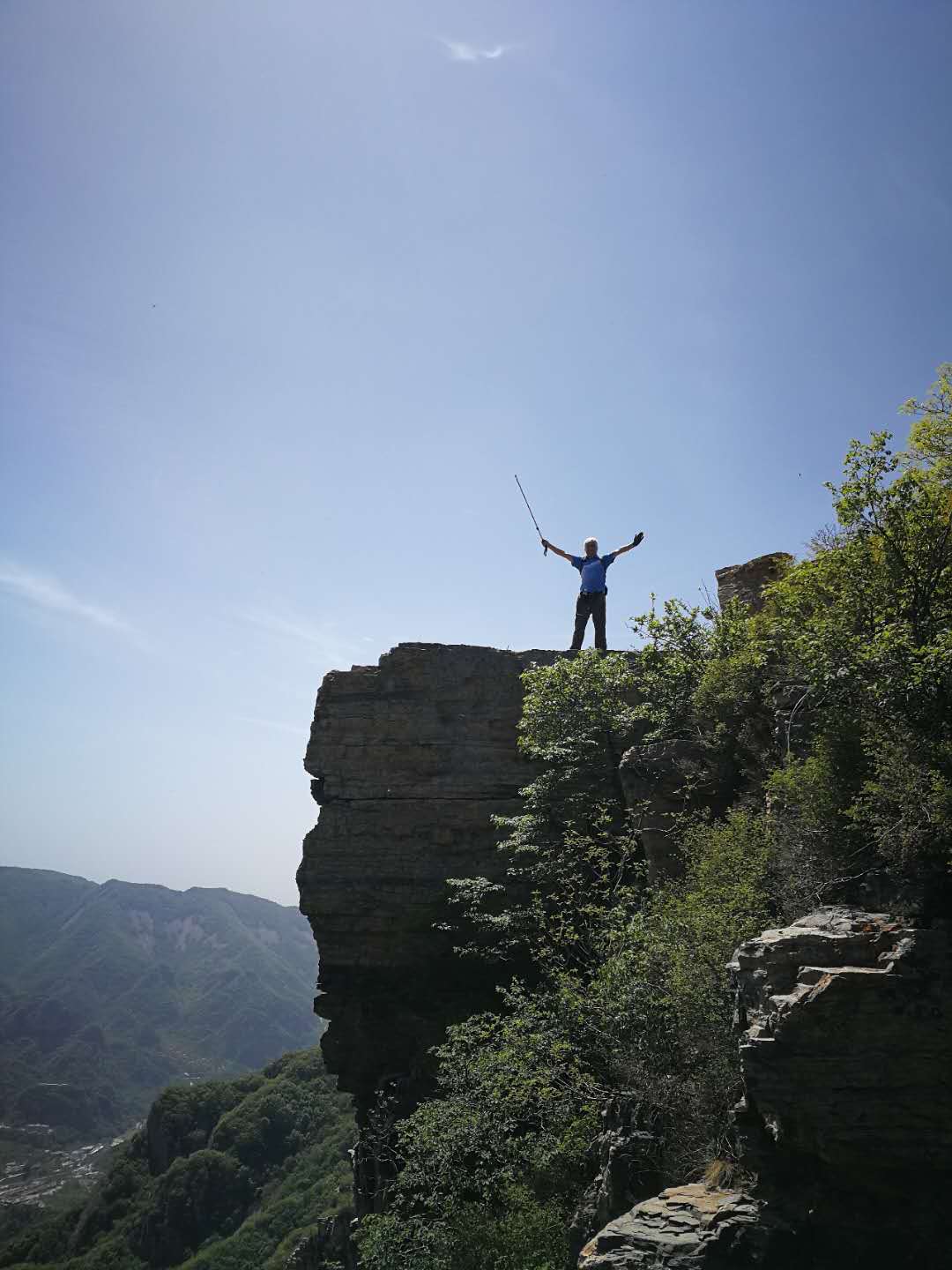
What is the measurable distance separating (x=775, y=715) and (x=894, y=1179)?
515 centimetres

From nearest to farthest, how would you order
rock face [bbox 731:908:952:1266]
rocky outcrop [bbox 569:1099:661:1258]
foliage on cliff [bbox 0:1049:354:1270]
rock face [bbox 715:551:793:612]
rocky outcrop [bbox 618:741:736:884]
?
rock face [bbox 731:908:952:1266] < rocky outcrop [bbox 569:1099:661:1258] < rocky outcrop [bbox 618:741:736:884] < rock face [bbox 715:551:793:612] < foliage on cliff [bbox 0:1049:354:1270]

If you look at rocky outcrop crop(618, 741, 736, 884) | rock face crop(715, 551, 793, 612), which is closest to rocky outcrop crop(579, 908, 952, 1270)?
rocky outcrop crop(618, 741, 736, 884)

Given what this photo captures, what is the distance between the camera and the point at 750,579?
1587 cm

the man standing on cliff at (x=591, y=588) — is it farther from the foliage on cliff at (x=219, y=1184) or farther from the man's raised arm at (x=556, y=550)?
the foliage on cliff at (x=219, y=1184)

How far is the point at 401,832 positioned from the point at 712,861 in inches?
355

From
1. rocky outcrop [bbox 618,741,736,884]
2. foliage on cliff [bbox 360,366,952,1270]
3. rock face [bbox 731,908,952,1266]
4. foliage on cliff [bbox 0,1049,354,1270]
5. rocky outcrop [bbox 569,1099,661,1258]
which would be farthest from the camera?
foliage on cliff [bbox 0,1049,354,1270]

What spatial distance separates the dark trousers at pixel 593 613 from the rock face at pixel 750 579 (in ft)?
8.69

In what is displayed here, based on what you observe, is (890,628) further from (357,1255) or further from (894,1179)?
(357,1255)

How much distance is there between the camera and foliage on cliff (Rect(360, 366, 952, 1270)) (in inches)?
266

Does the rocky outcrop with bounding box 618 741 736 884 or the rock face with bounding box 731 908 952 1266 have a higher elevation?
the rocky outcrop with bounding box 618 741 736 884

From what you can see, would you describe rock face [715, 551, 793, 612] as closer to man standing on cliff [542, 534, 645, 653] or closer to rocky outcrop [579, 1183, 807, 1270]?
man standing on cliff [542, 534, 645, 653]

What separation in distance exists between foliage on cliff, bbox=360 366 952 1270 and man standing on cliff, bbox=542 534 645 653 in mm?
2455

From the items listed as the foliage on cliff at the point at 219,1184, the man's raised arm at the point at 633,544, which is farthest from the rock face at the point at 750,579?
the foliage on cliff at the point at 219,1184

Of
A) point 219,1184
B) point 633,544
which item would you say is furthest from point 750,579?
point 219,1184
